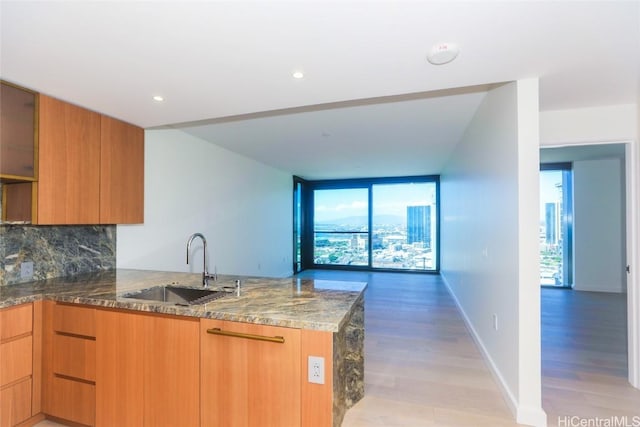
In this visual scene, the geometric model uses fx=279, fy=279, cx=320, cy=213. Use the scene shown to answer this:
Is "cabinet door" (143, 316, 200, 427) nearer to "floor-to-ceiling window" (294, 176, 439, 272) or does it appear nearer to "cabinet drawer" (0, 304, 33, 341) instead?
"cabinet drawer" (0, 304, 33, 341)

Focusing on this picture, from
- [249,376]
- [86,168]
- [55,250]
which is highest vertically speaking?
[86,168]

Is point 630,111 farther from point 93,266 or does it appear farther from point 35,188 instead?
point 93,266

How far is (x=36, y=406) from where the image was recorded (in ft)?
6.27

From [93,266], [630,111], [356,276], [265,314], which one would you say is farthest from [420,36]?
[356,276]

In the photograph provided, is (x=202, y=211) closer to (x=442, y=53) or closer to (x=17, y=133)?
(x=17, y=133)

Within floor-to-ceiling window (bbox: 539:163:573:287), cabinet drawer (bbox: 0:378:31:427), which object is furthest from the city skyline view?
cabinet drawer (bbox: 0:378:31:427)

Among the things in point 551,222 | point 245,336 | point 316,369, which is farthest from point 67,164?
point 551,222

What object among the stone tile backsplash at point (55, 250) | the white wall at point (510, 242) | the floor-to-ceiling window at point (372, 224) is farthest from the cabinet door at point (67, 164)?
the floor-to-ceiling window at point (372, 224)

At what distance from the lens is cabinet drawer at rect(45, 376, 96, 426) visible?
1833 mm

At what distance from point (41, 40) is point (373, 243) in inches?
276

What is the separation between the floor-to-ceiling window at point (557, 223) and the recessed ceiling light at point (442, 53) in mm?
5582

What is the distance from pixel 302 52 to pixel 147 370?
83.3 inches

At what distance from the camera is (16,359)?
1.82 metres

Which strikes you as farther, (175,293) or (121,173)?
(121,173)
